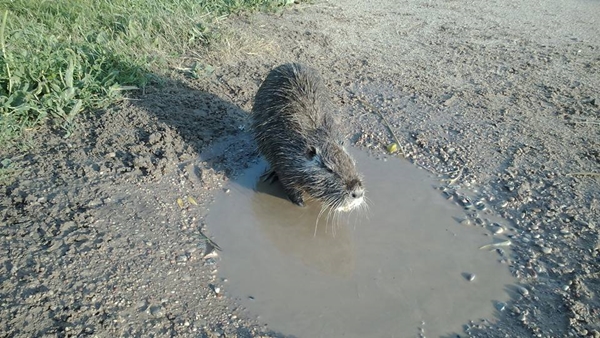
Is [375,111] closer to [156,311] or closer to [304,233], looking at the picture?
[304,233]

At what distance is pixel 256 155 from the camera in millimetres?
4945

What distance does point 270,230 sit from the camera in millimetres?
4102

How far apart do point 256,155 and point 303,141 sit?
32.7 inches

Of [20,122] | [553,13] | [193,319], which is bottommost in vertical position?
[193,319]

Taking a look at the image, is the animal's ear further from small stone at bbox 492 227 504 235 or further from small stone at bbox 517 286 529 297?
small stone at bbox 517 286 529 297

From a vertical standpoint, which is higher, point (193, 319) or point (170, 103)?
point (170, 103)

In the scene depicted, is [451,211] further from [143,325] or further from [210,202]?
[143,325]

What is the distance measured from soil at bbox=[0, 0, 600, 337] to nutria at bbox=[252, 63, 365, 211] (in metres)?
0.47

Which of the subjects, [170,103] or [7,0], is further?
[7,0]

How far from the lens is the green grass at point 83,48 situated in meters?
4.91

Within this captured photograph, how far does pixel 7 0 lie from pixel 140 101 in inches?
120

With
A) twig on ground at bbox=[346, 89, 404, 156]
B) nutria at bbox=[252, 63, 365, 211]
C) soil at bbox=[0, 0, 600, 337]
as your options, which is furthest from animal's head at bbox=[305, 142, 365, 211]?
twig on ground at bbox=[346, 89, 404, 156]

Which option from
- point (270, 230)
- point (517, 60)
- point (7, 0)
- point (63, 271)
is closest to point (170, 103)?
point (270, 230)

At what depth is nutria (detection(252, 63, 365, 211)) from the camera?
3980 millimetres
